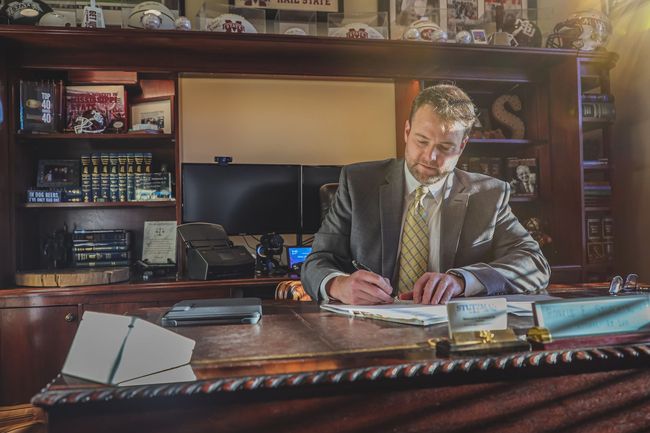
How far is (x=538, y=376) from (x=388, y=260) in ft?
3.01

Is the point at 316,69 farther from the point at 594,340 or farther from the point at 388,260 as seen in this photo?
the point at 594,340

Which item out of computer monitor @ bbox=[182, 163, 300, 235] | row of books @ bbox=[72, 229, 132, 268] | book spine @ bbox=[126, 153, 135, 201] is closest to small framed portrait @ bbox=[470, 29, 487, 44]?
computer monitor @ bbox=[182, 163, 300, 235]

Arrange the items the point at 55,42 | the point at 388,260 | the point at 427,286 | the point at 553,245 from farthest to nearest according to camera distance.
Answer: the point at 553,245 < the point at 55,42 < the point at 388,260 < the point at 427,286

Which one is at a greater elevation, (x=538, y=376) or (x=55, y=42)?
(x=55, y=42)

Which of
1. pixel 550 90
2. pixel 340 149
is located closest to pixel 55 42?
pixel 340 149

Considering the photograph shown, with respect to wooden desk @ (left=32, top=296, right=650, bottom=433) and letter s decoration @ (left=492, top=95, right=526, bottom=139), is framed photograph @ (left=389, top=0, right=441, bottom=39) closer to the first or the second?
letter s decoration @ (left=492, top=95, right=526, bottom=139)

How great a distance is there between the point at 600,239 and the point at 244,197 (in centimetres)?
227

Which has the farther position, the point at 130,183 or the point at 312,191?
the point at 312,191

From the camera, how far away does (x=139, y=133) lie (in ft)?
8.99

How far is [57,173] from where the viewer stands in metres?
2.83

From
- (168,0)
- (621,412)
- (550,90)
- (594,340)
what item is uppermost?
(168,0)

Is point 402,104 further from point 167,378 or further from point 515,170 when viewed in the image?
point 167,378

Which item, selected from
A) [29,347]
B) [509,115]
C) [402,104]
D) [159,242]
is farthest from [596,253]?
[29,347]

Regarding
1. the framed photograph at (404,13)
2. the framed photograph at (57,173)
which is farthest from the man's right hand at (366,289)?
the framed photograph at (404,13)
